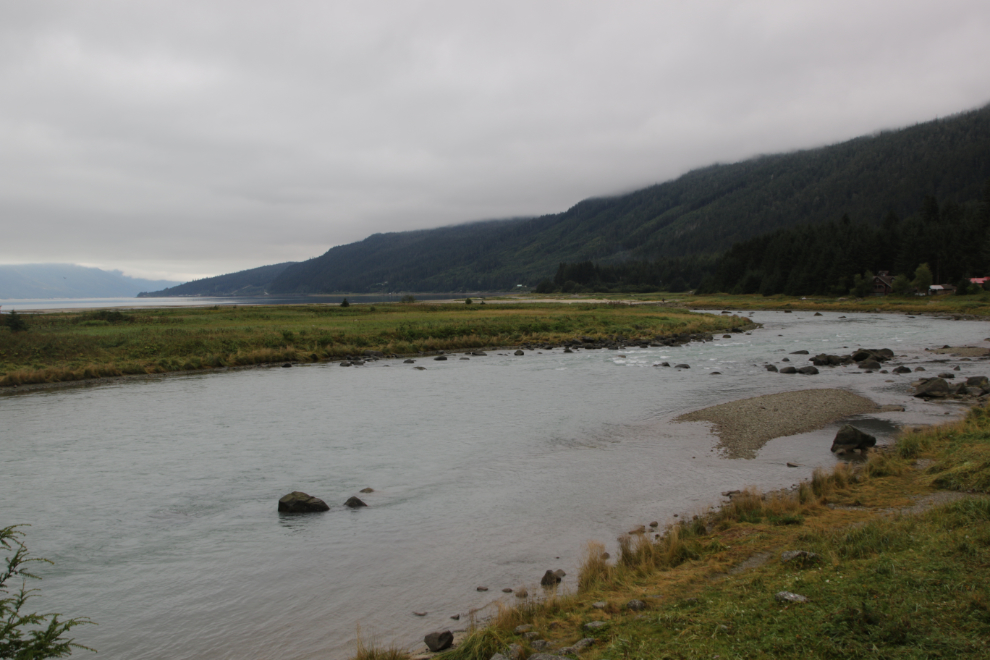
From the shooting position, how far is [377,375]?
4141 cm

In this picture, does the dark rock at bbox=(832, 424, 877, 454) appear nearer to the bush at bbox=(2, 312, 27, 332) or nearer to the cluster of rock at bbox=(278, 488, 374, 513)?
the cluster of rock at bbox=(278, 488, 374, 513)

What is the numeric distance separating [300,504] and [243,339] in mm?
42787

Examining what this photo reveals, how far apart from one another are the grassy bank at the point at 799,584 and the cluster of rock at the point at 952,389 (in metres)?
16.1

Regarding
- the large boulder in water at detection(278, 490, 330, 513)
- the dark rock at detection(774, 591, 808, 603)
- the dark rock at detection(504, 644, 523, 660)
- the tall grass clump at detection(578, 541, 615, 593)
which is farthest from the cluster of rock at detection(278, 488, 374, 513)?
the dark rock at detection(774, 591, 808, 603)

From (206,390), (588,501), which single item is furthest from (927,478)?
(206,390)

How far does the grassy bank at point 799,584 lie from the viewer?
657cm

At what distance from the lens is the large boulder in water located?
48.8 feet

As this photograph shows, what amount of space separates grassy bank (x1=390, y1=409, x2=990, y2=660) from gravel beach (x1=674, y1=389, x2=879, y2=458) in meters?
6.81

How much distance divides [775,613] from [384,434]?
18284 millimetres

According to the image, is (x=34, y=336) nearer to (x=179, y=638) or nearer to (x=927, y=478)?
(x=179, y=638)

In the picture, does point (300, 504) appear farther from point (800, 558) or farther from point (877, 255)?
point (877, 255)

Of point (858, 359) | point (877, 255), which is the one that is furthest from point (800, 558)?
point (877, 255)

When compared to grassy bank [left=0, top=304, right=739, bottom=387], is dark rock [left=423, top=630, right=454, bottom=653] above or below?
below

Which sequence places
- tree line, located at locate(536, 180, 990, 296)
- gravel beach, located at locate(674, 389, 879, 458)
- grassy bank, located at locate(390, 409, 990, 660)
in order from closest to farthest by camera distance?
1. grassy bank, located at locate(390, 409, 990, 660)
2. gravel beach, located at locate(674, 389, 879, 458)
3. tree line, located at locate(536, 180, 990, 296)
